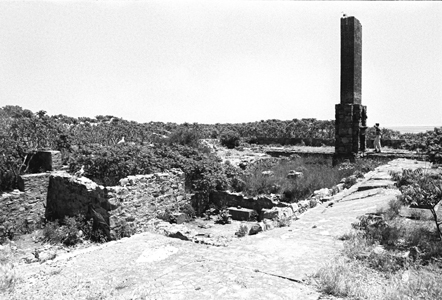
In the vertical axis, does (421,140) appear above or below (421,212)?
above

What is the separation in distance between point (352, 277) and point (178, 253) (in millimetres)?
2380

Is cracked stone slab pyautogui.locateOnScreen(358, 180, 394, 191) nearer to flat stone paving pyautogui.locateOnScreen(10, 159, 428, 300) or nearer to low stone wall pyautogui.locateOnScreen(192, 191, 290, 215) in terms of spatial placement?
flat stone paving pyautogui.locateOnScreen(10, 159, 428, 300)

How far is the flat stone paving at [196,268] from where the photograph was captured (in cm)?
361

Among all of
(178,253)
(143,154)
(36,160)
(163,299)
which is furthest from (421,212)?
(36,160)

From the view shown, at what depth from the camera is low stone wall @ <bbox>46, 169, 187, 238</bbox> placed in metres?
8.71

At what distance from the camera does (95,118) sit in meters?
39.8

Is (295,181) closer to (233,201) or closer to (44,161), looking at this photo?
(233,201)

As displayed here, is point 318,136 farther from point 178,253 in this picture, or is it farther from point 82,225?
point 178,253

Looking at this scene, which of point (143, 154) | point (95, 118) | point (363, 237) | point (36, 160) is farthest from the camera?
point (95, 118)

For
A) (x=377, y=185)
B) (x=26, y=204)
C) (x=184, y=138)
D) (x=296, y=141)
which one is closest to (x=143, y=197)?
(x=26, y=204)

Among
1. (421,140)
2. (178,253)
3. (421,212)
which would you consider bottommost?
(178,253)

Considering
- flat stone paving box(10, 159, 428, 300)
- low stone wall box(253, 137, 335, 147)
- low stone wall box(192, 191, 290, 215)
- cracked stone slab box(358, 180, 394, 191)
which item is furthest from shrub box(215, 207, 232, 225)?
low stone wall box(253, 137, 335, 147)

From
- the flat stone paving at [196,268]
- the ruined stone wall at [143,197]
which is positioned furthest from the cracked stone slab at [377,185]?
the ruined stone wall at [143,197]

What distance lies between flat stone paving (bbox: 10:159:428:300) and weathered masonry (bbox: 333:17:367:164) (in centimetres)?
1061
